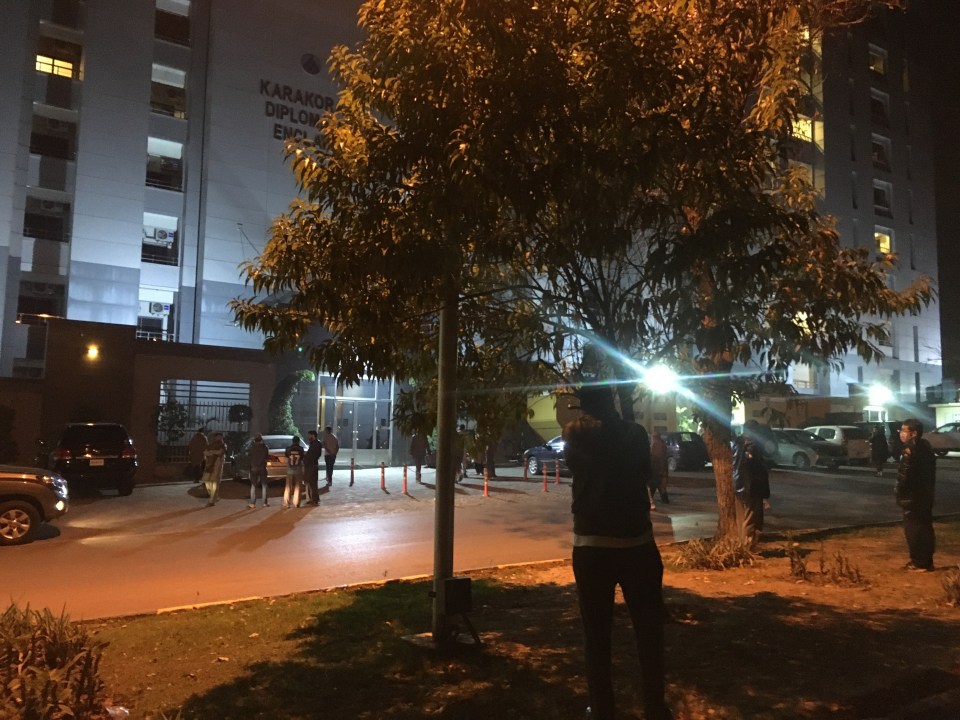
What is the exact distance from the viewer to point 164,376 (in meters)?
21.4

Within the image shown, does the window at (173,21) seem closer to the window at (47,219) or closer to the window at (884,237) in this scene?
the window at (47,219)

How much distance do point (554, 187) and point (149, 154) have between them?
93.5 ft

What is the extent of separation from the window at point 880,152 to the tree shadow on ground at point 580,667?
48.2 meters

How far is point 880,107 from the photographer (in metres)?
48.4

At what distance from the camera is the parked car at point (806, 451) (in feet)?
86.2

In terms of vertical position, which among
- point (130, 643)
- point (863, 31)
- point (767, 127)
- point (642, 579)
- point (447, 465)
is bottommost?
point (130, 643)

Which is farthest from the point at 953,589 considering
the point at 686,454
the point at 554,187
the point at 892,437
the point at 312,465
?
the point at 892,437

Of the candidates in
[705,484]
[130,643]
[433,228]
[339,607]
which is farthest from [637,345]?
[705,484]

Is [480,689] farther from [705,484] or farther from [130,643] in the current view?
[705,484]

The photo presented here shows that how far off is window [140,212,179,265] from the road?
12080 mm

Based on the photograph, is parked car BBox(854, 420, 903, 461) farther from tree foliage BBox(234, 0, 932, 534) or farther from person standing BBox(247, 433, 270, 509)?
tree foliage BBox(234, 0, 932, 534)

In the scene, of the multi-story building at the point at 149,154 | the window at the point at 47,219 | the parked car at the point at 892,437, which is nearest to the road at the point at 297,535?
the parked car at the point at 892,437

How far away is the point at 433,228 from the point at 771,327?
3.24 meters

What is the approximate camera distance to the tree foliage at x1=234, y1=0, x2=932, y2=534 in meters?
4.92
